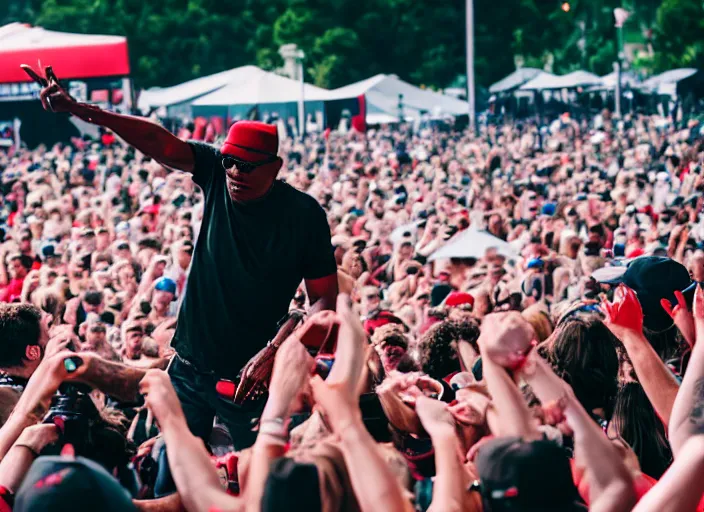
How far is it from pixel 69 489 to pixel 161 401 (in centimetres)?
62

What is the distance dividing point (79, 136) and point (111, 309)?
32.9m

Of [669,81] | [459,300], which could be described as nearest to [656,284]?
[459,300]

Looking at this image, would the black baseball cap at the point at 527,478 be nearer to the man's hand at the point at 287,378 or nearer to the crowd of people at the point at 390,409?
the crowd of people at the point at 390,409

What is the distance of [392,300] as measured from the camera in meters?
11.7

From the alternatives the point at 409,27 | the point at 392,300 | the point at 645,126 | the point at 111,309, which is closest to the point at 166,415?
the point at 111,309

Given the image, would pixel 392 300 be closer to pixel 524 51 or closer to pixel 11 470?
pixel 11 470

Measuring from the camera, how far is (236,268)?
4.70m

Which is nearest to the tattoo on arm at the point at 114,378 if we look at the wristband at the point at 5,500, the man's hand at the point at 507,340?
the wristband at the point at 5,500

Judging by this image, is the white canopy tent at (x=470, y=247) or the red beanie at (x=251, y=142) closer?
the red beanie at (x=251, y=142)

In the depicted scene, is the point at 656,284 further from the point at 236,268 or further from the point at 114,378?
the point at 114,378

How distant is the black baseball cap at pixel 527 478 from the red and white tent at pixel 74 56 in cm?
3919

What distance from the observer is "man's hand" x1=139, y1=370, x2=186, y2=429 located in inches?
128

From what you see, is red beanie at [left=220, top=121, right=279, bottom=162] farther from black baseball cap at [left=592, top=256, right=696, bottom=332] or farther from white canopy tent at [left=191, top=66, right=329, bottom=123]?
white canopy tent at [left=191, top=66, right=329, bottom=123]

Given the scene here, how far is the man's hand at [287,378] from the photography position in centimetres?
319
